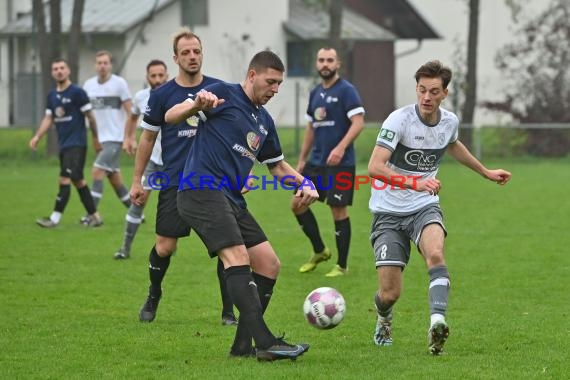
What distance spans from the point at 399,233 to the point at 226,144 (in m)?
1.37

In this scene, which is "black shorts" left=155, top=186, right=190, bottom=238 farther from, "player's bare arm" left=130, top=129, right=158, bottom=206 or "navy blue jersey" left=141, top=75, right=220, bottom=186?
A: "player's bare arm" left=130, top=129, right=158, bottom=206

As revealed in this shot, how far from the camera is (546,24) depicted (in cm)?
3136

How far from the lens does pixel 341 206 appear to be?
11586 millimetres

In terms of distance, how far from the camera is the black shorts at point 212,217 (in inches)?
271

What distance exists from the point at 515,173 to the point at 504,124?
4.97 metres

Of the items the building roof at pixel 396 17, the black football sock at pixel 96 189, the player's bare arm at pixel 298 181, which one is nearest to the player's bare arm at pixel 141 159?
the player's bare arm at pixel 298 181

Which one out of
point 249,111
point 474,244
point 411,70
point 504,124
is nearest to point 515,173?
point 504,124

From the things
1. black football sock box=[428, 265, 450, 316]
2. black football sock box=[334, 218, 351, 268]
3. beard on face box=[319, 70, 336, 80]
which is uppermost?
beard on face box=[319, 70, 336, 80]

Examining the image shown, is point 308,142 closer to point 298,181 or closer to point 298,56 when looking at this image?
point 298,181

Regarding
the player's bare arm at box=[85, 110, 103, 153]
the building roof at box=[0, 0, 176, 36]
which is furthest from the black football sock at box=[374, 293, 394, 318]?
the building roof at box=[0, 0, 176, 36]

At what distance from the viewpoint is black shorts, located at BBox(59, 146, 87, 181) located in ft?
48.5

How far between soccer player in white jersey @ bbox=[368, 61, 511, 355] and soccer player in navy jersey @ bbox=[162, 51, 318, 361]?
2.12 feet

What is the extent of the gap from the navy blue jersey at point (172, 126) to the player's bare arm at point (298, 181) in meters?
1.10

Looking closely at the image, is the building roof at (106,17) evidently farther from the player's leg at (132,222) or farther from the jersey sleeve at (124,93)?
the player's leg at (132,222)
